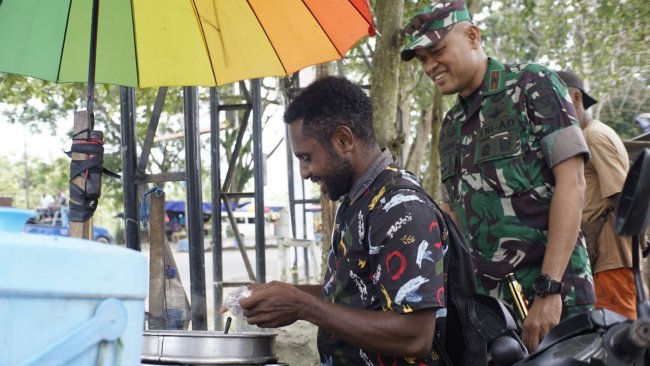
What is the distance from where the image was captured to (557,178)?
2.68 m

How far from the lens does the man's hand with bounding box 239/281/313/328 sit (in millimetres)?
2078

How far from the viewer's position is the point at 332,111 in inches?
93.4

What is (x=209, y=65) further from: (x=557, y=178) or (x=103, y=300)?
(x=103, y=300)

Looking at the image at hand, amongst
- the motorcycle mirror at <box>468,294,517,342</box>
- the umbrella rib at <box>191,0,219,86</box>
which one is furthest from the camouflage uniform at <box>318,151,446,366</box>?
the umbrella rib at <box>191,0,219,86</box>

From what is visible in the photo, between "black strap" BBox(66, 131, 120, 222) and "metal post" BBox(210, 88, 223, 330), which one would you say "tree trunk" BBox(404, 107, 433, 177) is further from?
"black strap" BBox(66, 131, 120, 222)

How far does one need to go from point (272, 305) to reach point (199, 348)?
0.25m

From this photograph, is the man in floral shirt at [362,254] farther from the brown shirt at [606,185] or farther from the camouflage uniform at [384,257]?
the brown shirt at [606,185]

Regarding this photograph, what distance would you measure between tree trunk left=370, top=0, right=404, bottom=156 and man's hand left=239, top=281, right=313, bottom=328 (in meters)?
3.08

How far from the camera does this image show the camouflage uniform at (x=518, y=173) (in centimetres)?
270

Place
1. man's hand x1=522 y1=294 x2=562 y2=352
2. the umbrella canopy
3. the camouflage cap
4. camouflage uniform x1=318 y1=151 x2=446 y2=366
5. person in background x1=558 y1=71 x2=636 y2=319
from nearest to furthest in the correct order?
1. camouflage uniform x1=318 y1=151 x2=446 y2=366
2. man's hand x1=522 y1=294 x2=562 y2=352
3. the camouflage cap
4. the umbrella canopy
5. person in background x1=558 y1=71 x2=636 y2=319

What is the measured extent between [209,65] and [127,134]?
1417 mm

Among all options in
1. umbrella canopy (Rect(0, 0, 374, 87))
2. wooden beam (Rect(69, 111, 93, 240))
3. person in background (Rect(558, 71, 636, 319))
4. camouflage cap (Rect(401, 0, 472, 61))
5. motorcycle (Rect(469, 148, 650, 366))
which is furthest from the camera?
person in background (Rect(558, 71, 636, 319))

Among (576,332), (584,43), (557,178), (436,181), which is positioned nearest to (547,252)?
(557,178)

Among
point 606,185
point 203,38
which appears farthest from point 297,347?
point 203,38
